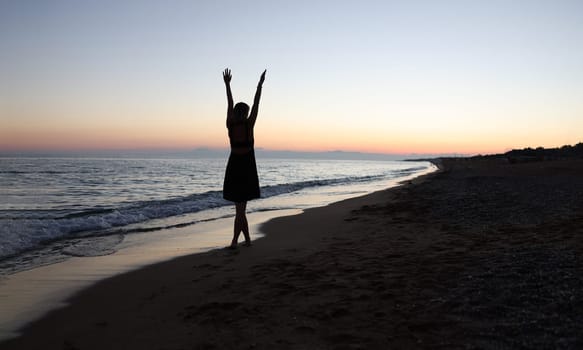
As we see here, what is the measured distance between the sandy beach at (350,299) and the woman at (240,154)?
3.00 ft

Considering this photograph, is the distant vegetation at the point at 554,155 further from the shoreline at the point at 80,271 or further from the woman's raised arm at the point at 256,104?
the woman's raised arm at the point at 256,104

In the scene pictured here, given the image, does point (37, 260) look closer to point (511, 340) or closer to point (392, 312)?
point (392, 312)

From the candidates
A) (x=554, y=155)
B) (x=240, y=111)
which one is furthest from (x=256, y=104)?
(x=554, y=155)

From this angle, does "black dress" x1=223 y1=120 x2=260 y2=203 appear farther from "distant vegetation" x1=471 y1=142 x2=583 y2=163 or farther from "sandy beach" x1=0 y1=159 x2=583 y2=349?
"distant vegetation" x1=471 y1=142 x2=583 y2=163

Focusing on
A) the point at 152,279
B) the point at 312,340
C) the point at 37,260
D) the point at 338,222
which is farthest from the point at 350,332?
the point at 338,222

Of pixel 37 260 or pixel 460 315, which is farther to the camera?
pixel 37 260

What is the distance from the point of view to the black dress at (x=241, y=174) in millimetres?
6578

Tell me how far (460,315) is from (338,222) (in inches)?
266

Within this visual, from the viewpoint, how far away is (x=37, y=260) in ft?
20.9

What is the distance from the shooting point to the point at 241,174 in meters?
6.62

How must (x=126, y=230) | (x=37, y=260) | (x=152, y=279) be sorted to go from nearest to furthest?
(x=152, y=279) → (x=37, y=260) → (x=126, y=230)

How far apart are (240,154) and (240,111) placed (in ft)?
Result: 2.33

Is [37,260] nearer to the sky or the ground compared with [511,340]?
nearer to the ground

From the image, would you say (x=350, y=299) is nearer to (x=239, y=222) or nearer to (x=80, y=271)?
(x=239, y=222)
